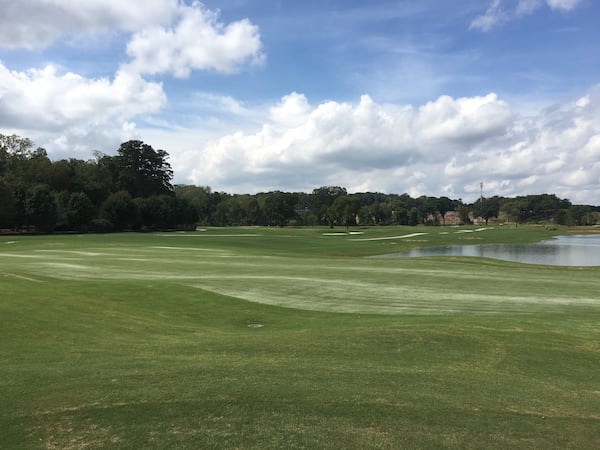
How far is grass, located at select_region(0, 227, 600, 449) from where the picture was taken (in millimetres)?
6887

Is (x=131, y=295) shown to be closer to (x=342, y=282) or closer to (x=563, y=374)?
(x=342, y=282)

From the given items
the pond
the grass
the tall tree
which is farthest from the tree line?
the grass

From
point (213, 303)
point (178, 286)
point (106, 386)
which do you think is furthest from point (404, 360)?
point (178, 286)

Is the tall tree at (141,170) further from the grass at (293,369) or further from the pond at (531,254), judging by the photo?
the grass at (293,369)

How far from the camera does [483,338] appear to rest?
45.6 ft

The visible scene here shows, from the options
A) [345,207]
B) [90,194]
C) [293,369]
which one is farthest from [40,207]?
[293,369]

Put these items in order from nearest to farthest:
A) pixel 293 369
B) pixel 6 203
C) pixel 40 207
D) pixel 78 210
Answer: pixel 293 369 → pixel 6 203 → pixel 40 207 → pixel 78 210

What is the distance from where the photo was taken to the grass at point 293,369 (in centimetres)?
689

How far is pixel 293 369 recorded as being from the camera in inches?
402

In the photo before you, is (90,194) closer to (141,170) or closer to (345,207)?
(141,170)

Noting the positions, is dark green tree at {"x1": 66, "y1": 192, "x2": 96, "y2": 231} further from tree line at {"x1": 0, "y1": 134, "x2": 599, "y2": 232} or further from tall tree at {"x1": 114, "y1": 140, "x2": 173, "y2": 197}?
tall tree at {"x1": 114, "y1": 140, "x2": 173, "y2": 197}

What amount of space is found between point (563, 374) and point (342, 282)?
18136 mm

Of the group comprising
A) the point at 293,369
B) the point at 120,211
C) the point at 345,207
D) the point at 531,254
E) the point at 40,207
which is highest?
the point at 345,207

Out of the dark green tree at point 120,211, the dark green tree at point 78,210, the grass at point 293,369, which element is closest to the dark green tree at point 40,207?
the dark green tree at point 78,210
